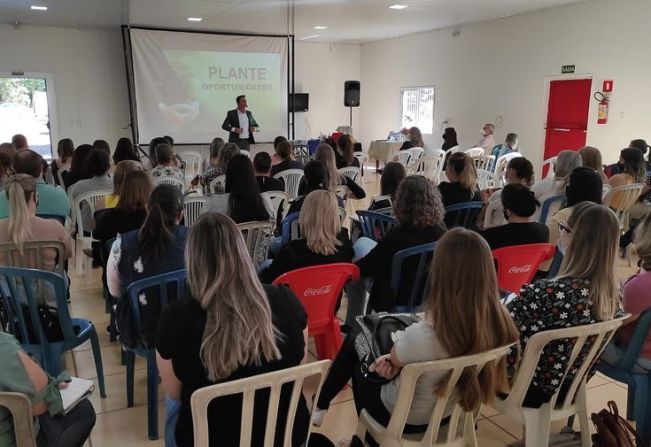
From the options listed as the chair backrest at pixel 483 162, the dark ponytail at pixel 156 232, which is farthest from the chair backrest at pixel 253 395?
the chair backrest at pixel 483 162

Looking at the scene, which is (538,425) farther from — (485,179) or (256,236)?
(485,179)

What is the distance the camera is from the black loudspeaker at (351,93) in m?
13.3

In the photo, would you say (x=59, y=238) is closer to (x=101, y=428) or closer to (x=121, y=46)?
(x=101, y=428)

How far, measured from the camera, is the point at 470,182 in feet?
13.8

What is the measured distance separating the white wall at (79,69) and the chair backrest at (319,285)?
9800mm

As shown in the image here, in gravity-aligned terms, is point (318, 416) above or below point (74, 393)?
below

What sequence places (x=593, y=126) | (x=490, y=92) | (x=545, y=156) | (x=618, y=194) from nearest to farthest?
1. (x=618, y=194)
2. (x=593, y=126)
3. (x=545, y=156)
4. (x=490, y=92)

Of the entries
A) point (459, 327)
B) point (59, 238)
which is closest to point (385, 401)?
point (459, 327)

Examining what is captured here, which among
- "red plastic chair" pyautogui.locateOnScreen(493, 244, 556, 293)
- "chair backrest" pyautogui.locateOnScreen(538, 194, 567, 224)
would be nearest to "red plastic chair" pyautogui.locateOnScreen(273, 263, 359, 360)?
"red plastic chair" pyautogui.locateOnScreen(493, 244, 556, 293)

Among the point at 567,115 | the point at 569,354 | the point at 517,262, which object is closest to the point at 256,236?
the point at 517,262

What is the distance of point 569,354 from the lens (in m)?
1.89

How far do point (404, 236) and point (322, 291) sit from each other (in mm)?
549

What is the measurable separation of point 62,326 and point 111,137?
376 inches

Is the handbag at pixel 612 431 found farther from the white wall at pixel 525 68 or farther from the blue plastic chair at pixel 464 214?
the white wall at pixel 525 68
